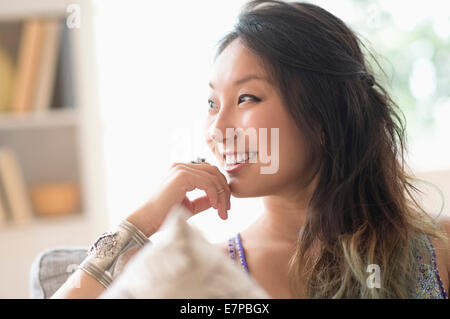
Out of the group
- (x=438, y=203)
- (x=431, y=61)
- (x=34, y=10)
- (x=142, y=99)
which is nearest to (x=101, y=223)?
(x=142, y=99)

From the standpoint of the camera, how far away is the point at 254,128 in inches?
45.3

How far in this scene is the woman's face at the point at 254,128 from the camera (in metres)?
1.16

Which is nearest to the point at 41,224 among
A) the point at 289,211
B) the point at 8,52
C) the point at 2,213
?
the point at 2,213

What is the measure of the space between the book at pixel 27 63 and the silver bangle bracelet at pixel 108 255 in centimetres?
162

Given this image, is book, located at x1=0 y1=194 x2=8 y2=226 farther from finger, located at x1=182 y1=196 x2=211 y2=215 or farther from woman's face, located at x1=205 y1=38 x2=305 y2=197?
woman's face, located at x1=205 y1=38 x2=305 y2=197

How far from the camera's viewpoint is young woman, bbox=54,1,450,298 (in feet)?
3.72

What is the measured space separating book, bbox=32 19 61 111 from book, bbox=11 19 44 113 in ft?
0.05

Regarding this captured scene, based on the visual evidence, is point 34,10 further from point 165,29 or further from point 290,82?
point 290,82

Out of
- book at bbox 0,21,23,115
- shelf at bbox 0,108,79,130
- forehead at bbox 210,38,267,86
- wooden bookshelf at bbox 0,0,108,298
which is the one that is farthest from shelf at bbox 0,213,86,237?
forehead at bbox 210,38,267,86

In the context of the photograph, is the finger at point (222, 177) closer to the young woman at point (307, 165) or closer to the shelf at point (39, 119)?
the young woman at point (307, 165)

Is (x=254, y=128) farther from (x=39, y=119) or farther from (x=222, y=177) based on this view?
(x=39, y=119)

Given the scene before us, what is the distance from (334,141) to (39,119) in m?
1.68
